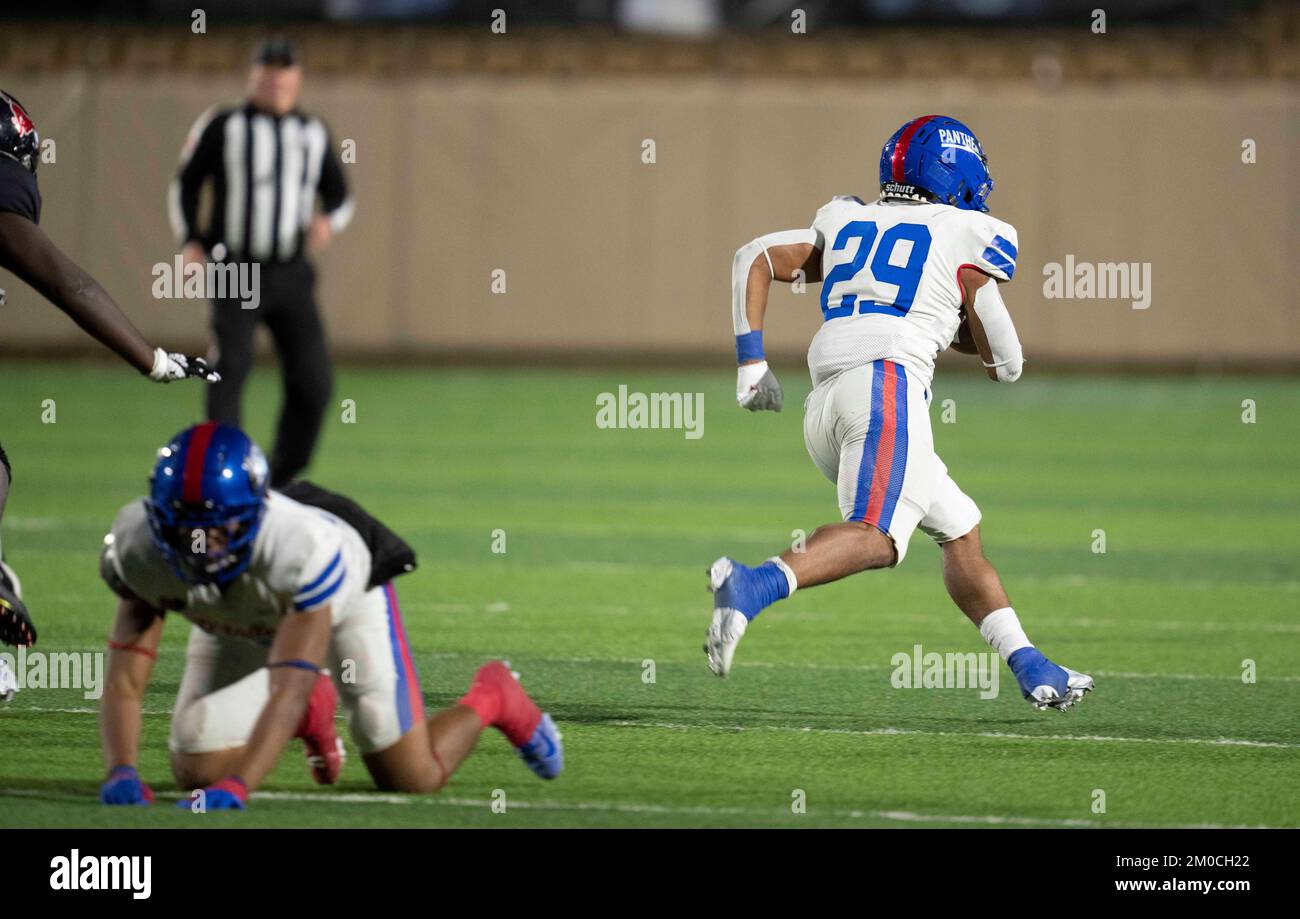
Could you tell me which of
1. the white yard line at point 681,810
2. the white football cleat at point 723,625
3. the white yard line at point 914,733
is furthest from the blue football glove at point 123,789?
the white football cleat at point 723,625

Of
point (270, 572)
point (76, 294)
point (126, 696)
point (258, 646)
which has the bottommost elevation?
point (126, 696)

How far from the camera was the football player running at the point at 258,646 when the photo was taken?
13.7 ft

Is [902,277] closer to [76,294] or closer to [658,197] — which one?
[76,294]

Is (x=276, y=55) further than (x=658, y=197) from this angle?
No

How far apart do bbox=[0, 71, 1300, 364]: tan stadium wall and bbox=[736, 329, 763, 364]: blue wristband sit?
13.5 metres

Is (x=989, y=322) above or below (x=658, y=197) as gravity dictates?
below

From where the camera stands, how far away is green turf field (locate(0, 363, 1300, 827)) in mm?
4766

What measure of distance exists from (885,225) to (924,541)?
4551 millimetres

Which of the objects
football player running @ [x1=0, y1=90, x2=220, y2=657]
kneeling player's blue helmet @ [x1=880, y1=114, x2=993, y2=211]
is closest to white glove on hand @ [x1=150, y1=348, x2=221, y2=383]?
football player running @ [x1=0, y1=90, x2=220, y2=657]

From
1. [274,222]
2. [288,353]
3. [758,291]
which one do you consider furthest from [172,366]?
[274,222]

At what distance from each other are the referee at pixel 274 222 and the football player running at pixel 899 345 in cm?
413

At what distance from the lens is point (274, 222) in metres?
9.91

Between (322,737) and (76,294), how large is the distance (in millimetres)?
1466
